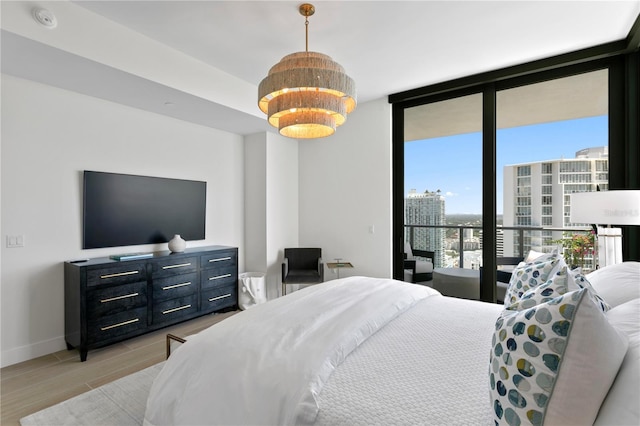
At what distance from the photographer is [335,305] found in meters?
1.91

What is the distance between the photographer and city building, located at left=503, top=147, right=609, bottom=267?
306 cm

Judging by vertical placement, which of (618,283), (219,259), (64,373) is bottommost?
(64,373)

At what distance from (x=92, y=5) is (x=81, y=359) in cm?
287

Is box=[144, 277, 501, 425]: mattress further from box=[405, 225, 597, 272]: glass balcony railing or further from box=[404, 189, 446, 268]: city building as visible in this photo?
box=[404, 189, 446, 268]: city building

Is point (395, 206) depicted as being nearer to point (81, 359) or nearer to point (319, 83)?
point (319, 83)

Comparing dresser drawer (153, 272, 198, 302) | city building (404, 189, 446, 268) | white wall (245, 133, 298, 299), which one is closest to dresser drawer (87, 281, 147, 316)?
dresser drawer (153, 272, 198, 302)

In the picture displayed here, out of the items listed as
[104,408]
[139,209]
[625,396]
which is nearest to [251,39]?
[139,209]

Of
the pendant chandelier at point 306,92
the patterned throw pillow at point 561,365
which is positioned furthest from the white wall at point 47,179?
the patterned throw pillow at point 561,365

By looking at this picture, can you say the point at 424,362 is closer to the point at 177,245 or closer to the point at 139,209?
the point at 177,245

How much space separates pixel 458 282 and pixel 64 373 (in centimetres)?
395

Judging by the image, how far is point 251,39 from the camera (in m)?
2.78

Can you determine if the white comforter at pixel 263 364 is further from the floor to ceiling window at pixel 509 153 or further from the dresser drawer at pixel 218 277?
the floor to ceiling window at pixel 509 153

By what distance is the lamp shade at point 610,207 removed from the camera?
2178 mm

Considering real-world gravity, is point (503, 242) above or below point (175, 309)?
above
